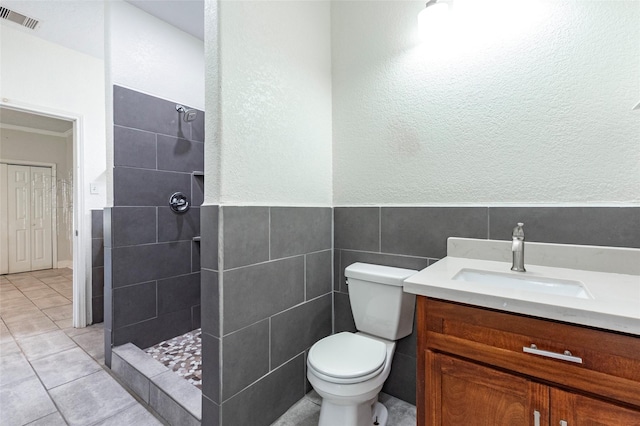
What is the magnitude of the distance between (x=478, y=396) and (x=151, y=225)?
7.67ft

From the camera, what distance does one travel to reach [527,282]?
1105mm

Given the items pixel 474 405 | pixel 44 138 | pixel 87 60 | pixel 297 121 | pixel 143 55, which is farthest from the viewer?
pixel 44 138

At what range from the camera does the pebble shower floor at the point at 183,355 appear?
1790 mm

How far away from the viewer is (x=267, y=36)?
1.43 meters

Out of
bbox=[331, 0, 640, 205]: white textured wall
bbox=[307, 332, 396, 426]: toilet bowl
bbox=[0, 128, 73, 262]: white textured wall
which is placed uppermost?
bbox=[0, 128, 73, 262]: white textured wall

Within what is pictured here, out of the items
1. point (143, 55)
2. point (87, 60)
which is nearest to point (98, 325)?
point (143, 55)

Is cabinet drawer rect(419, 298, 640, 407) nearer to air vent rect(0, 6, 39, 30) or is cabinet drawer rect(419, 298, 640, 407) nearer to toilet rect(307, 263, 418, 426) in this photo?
Result: toilet rect(307, 263, 418, 426)

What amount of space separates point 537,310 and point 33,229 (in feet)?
21.7

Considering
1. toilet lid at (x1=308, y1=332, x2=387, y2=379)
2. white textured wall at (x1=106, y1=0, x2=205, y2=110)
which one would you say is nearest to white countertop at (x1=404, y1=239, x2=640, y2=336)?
toilet lid at (x1=308, y1=332, x2=387, y2=379)

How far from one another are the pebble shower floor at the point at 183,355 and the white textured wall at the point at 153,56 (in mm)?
2048

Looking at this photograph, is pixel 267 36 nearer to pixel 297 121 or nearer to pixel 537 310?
pixel 297 121

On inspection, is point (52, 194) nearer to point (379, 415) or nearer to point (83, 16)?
point (83, 16)

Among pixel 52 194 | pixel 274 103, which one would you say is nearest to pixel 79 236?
pixel 52 194

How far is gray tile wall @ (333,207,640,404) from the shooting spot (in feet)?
3.69
